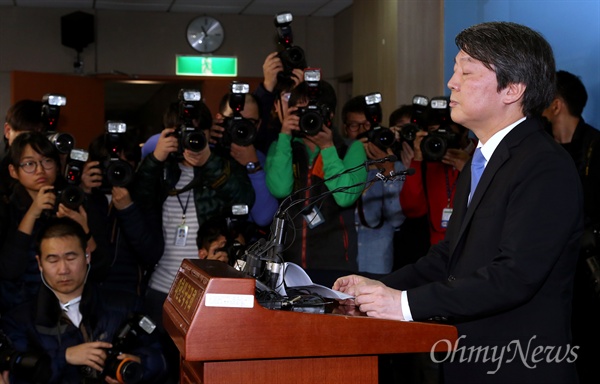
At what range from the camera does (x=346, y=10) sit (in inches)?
335

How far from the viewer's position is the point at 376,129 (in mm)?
3602

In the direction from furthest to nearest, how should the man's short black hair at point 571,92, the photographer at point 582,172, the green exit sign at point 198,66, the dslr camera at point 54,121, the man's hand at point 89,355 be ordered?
1. the green exit sign at point 198,66
2. the dslr camera at point 54,121
3. the man's short black hair at point 571,92
4. the photographer at point 582,172
5. the man's hand at point 89,355

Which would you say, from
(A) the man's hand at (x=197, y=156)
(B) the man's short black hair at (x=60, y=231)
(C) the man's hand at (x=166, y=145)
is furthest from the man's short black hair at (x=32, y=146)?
(A) the man's hand at (x=197, y=156)

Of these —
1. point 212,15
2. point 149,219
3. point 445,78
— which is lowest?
point 149,219

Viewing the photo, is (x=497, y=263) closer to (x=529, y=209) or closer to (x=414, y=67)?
(x=529, y=209)

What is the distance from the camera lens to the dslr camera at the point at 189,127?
3430mm

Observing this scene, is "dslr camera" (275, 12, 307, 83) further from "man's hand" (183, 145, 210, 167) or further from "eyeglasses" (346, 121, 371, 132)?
"man's hand" (183, 145, 210, 167)

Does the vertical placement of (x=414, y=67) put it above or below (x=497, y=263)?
above

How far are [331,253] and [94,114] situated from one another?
5.50 m

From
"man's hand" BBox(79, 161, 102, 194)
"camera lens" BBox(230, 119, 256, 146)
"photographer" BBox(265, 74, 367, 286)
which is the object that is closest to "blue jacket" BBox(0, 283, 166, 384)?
"man's hand" BBox(79, 161, 102, 194)

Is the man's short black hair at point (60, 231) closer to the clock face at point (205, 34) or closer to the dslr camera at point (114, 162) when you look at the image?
the dslr camera at point (114, 162)

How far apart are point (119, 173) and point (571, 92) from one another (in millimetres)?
1817

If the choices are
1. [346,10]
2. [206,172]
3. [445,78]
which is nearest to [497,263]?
[206,172]

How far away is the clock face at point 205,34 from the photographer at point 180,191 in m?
5.23
